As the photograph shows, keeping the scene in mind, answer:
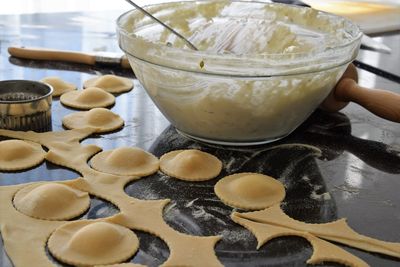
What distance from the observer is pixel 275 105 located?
3.34 ft

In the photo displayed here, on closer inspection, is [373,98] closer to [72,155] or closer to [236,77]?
[236,77]

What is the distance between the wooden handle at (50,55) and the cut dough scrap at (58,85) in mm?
181

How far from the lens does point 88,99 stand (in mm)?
1226

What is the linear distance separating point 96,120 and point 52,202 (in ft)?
1.07

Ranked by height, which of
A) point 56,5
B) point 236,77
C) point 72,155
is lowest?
point 56,5

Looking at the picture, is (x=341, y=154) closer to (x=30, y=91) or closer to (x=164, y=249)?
(x=164, y=249)

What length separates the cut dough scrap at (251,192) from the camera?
2.88ft

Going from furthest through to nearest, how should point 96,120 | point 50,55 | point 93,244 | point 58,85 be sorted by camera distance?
point 50,55
point 58,85
point 96,120
point 93,244

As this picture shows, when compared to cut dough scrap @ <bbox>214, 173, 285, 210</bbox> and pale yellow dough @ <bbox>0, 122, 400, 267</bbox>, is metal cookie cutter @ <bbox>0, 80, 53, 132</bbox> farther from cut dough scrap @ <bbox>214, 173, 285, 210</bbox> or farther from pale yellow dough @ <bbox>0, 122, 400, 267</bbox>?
cut dough scrap @ <bbox>214, 173, 285, 210</bbox>

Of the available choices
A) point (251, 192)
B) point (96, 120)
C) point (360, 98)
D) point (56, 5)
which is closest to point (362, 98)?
point (360, 98)

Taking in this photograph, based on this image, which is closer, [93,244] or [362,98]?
[93,244]

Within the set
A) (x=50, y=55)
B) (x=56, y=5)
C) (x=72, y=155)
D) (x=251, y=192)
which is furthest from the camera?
(x=56, y=5)

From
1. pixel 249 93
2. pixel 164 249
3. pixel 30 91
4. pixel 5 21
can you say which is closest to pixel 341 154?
pixel 249 93

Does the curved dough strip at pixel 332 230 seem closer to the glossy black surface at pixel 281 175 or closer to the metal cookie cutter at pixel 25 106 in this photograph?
the glossy black surface at pixel 281 175
